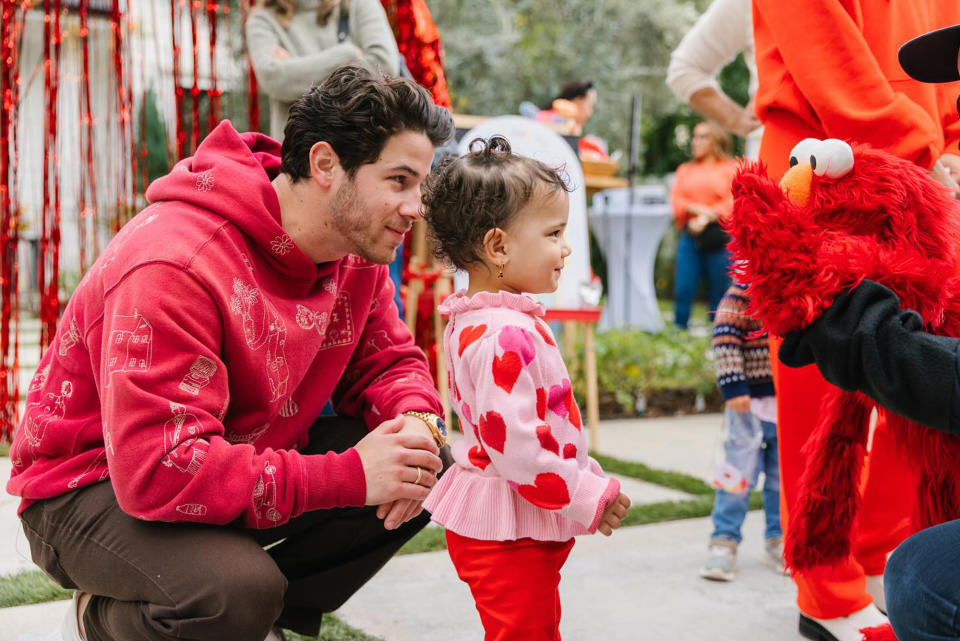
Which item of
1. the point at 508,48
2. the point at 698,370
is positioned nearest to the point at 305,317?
the point at 698,370

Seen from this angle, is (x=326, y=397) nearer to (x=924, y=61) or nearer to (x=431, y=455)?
(x=431, y=455)

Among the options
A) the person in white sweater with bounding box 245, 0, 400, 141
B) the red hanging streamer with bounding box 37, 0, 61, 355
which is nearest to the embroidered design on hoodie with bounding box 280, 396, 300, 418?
the person in white sweater with bounding box 245, 0, 400, 141

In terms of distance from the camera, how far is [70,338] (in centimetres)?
164

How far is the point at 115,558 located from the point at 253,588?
23cm

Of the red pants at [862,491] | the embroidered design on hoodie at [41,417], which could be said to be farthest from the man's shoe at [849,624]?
the embroidered design on hoodie at [41,417]

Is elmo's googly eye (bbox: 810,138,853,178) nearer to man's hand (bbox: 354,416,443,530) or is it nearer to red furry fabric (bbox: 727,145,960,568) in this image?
red furry fabric (bbox: 727,145,960,568)

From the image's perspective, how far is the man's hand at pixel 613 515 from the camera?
151cm

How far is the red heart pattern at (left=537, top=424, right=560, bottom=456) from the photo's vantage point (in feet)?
4.85

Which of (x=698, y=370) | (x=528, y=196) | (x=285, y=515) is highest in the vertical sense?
(x=528, y=196)

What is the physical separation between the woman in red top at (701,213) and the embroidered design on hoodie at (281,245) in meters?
5.29

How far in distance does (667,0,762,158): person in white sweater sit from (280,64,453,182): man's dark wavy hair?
4.01ft

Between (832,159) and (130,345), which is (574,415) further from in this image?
(130,345)

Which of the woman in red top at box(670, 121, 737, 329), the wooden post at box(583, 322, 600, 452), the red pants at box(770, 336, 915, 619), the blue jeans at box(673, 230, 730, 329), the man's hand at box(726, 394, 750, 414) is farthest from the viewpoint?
the blue jeans at box(673, 230, 730, 329)

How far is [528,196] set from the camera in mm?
1585
